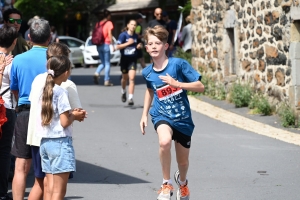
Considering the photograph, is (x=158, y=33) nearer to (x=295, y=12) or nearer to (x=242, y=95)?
(x=295, y=12)

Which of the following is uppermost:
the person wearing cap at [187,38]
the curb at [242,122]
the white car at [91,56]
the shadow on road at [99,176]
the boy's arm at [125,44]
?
the boy's arm at [125,44]

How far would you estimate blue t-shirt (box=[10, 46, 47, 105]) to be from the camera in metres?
6.88

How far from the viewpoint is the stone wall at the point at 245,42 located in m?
13.2

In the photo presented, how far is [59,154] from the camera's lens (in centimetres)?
612

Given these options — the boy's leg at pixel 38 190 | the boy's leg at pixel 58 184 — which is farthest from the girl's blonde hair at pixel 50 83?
the boy's leg at pixel 38 190

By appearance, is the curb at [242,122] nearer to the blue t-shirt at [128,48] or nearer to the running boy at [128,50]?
the running boy at [128,50]

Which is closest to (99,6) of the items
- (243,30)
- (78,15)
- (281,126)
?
(78,15)

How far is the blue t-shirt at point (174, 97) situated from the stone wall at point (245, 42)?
217 inches

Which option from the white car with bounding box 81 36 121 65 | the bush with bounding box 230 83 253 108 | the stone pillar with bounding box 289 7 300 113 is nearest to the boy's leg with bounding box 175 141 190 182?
the stone pillar with bounding box 289 7 300 113

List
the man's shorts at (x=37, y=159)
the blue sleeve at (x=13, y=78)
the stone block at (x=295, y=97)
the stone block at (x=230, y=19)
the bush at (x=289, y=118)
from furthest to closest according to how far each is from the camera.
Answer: the stone block at (x=230, y=19), the stone block at (x=295, y=97), the bush at (x=289, y=118), the blue sleeve at (x=13, y=78), the man's shorts at (x=37, y=159)

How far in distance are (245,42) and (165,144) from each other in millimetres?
8399

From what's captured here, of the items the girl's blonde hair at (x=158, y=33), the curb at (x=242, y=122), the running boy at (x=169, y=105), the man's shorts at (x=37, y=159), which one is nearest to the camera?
the man's shorts at (x=37, y=159)

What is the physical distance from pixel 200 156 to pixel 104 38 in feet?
37.2

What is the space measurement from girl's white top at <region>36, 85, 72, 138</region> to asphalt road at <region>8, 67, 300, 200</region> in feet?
5.90
